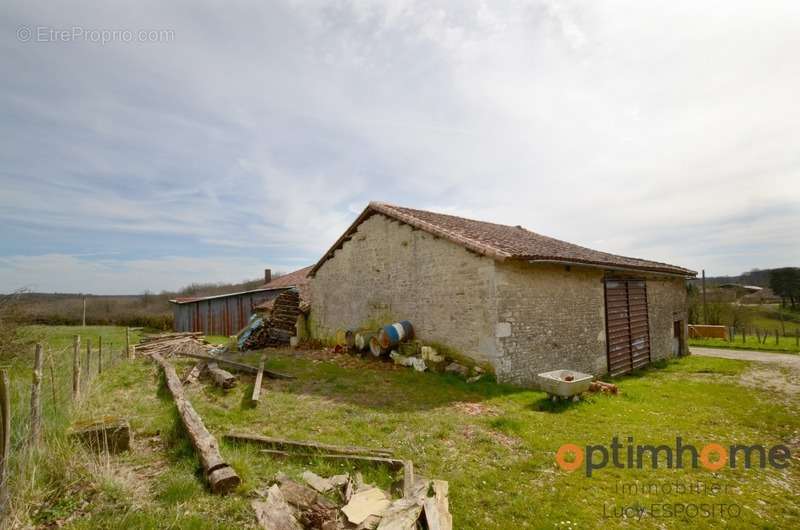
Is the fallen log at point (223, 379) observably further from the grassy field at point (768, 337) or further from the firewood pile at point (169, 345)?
the grassy field at point (768, 337)

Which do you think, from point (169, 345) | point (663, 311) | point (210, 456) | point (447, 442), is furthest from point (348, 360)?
point (663, 311)

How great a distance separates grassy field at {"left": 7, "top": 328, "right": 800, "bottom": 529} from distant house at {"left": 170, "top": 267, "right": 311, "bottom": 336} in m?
12.1

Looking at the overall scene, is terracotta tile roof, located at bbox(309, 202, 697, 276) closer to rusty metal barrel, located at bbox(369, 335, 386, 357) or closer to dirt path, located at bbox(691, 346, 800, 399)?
rusty metal barrel, located at bbox(369, 335, 386, 357)

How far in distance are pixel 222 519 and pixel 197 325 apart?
82.3ft

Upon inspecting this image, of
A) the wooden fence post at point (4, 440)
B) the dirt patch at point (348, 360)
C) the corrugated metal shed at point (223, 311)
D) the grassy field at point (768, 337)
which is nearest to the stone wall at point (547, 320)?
the dirt patch at point (348, 360)

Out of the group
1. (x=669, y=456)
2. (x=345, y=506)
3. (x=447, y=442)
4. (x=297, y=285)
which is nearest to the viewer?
(x=345, y=506)

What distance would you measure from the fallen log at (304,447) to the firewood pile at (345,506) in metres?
0.76

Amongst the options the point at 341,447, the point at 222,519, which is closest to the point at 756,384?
the point at 341,447

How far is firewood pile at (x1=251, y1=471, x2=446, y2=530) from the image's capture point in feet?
11.0

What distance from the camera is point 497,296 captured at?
9102 mm

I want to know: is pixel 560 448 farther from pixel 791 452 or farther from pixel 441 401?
pixel 791 452

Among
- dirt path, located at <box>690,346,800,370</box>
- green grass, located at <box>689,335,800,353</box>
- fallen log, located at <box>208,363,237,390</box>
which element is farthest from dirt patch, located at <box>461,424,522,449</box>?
green grass, located at <box>689,335,800,353</box>

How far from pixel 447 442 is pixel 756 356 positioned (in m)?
18.8

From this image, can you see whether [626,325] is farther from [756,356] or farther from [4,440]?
[4,440]
